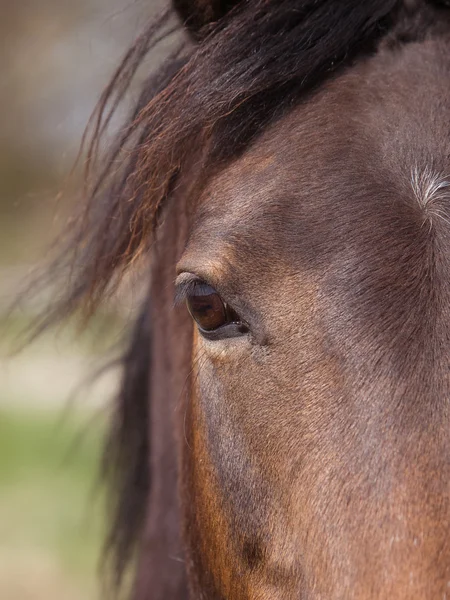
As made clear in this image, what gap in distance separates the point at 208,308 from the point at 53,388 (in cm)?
660

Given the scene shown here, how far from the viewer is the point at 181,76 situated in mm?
1555

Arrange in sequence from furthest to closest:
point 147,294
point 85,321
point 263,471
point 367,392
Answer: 1. point 147,294
2. point 85,321
3. point 263,471
4. point 367,392

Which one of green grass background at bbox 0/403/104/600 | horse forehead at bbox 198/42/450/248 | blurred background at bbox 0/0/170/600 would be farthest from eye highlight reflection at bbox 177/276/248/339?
green grass background at bbox 0/403/104/600

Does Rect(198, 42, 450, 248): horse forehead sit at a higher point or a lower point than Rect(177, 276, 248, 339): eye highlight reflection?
higher

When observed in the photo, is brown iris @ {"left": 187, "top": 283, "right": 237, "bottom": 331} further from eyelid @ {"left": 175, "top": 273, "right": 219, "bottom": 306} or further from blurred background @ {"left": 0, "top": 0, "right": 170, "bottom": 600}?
blurred background @ {"left": 0, "top": 0, "right": 170, "bottom": 600}

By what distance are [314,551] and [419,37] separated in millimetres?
1034

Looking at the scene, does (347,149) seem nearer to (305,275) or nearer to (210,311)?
(305,275)

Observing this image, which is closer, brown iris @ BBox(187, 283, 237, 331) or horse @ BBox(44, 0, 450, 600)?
horse @ BBox(44, 0, 450, 600)

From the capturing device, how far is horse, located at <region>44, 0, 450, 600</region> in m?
1.12

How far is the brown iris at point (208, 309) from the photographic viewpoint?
140 centimetres

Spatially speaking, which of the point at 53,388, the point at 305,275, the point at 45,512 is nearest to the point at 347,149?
the point at 305,275

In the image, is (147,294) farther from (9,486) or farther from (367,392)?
(9,486)

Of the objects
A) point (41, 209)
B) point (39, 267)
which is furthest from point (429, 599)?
point (41, 209)

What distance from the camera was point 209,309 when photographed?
142cm
